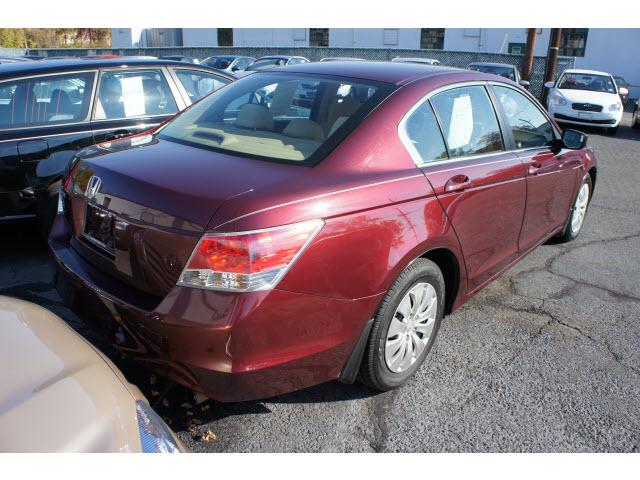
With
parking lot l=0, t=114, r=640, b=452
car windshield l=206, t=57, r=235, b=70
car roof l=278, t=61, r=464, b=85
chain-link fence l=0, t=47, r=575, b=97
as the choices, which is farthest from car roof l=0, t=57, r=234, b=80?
chain-link fence l=0, t=47, r=575, b=97

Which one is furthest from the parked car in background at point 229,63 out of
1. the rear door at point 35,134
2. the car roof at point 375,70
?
the car roof at point 375,70

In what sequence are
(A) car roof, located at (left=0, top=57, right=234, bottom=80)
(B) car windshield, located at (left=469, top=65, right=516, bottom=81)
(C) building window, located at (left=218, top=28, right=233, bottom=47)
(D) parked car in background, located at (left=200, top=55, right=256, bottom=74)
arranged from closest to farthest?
(A) car roof, located at (left=0, top=57, right=234, bottom=80)
(B) car windshield, located at (left=469, top=65, right=516, bottom=81)
(D) parked car in background, located at (left=200, top=55, right=256, bottom=74)
(C) building window, located at (left=218, top=28, right=233, bottom=47)

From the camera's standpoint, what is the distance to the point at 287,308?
215 cm

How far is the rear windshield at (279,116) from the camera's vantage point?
2.64 metres

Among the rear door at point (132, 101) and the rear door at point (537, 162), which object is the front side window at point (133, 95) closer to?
the rear door at point (132, 101)

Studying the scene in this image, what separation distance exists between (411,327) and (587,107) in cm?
1275

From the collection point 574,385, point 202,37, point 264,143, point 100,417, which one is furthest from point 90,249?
point 202,37

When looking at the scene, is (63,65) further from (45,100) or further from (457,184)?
(457,184)

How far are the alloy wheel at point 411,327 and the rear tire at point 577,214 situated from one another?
2.58 m

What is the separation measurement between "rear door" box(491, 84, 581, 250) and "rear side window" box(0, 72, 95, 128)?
3321 millimetres

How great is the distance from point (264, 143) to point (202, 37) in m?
38.0

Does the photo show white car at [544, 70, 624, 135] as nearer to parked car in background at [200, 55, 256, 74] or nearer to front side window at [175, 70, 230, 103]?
parked car in background at [200, 55, 256, 74]

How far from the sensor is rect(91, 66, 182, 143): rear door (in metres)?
4.61

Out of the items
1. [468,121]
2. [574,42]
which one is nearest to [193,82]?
[468,121]
